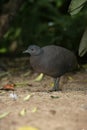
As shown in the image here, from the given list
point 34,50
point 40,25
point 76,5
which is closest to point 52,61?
point 34,50

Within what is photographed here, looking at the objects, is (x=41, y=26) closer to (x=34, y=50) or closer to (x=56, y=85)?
(x=34, y=50)

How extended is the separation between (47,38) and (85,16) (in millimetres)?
937

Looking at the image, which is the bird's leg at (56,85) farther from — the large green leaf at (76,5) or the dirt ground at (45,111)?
the large green leaf at (76,5)

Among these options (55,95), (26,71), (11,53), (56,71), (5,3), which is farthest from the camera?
(11,53)

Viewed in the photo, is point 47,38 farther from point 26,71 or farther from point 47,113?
point 47,113

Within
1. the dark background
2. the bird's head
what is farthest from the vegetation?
the bird's head

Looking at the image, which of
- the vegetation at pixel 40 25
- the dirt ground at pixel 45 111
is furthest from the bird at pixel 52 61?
the vegetation at pixel 40 25

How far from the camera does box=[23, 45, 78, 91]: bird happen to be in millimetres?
6340

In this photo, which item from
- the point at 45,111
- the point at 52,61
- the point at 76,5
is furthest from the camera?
the point at 52,61

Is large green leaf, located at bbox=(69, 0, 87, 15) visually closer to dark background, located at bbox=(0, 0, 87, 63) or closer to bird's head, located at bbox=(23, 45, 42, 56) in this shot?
bird's head, located at bbox=(23, 45, 42, 56)

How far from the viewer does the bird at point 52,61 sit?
6.34m

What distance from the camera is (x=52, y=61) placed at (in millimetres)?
6336

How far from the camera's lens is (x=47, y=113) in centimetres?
442

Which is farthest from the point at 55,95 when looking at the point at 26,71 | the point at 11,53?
the point at 11,53
